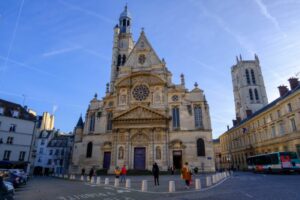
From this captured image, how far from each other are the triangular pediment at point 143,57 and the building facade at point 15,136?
19.1 m

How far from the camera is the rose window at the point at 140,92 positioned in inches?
1287

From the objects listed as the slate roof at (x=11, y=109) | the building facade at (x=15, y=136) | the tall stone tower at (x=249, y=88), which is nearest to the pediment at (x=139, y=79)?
the slate roof at (x=11, y=109)

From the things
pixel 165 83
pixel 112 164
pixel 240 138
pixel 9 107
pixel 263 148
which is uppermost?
pixel 165 83

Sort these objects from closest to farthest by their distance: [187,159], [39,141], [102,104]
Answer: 1. [187,159]
2. [102,104]
3. [39,141]

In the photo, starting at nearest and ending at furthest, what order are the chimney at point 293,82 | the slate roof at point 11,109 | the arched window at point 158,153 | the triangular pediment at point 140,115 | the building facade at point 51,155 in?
the arched window at point 158,153
the chimney at point 293,82
the triangular pediment at point 140,115
the slate roof at point 11,109
the building facade at point 51,155

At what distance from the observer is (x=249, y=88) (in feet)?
193

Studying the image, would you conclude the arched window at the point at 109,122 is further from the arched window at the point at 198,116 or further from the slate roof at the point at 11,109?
the arched window at the point at 198,116

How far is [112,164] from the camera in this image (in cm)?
2922

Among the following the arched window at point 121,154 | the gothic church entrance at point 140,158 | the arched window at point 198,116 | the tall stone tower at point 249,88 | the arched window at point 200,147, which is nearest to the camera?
the arched window at point 200,147

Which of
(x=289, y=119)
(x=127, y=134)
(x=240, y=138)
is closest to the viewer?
(x=289, y=119)

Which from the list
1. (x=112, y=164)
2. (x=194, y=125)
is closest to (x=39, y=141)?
(x=112, y=164)

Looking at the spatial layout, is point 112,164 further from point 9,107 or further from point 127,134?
point 9,107

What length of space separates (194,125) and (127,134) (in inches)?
400

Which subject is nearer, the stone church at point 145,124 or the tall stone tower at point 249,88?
the stone church at point 145,124
